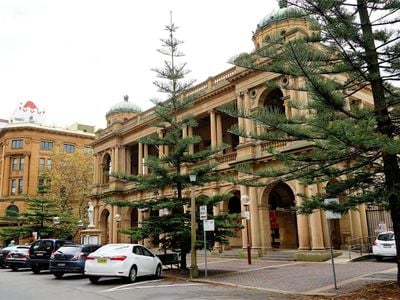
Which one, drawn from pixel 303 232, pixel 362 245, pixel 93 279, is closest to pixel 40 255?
A: pixel 93 279

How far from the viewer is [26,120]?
70438 millimetres

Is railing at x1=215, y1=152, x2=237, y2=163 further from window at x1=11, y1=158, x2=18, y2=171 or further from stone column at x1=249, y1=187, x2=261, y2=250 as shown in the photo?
window at x1=11, y1=158, x2=18, y2=171

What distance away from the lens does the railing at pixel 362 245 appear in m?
20.4

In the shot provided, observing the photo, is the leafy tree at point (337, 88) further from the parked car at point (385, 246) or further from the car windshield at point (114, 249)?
the parked car at point (385, 246)

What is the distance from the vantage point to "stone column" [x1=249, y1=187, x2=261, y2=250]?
77.0 feet

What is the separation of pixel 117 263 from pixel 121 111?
126 feet

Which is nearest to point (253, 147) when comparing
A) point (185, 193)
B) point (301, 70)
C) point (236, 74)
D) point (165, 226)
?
point (236, 74)

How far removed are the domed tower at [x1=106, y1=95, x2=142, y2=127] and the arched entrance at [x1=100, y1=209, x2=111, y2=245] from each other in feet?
38.5

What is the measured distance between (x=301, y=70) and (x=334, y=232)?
59.6ft

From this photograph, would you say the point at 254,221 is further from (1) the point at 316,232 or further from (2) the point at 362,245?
(2) the point at 362,245

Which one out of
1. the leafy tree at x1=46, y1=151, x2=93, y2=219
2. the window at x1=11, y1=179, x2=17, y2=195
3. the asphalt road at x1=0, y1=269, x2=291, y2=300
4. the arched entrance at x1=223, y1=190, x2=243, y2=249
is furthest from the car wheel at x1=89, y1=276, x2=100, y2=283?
the window at x1=11, y1=179, x2=17, y2=195

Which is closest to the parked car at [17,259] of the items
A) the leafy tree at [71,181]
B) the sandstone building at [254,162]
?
the sandstone building at [254,162]

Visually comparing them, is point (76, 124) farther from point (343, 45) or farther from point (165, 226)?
point (343, 45)

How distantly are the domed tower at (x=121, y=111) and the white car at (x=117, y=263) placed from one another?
120ft
